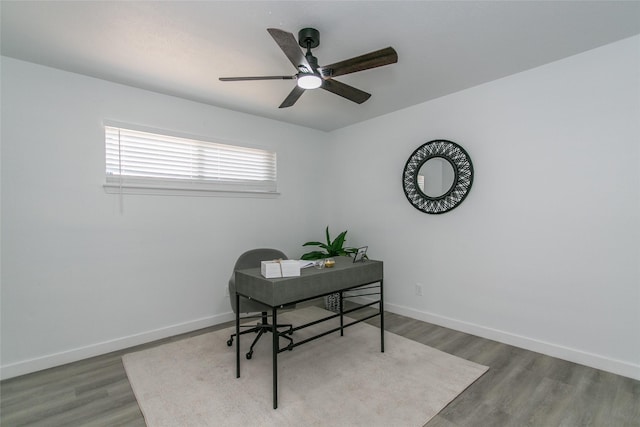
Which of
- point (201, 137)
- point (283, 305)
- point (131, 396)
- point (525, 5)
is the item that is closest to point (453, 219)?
point (525, 5)

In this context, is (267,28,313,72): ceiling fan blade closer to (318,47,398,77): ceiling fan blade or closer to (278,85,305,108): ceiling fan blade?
(318,47,398,77): ceiling fan blade

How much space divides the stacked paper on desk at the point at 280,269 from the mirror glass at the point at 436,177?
200cm

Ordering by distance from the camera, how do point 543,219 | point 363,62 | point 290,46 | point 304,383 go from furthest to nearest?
point 543,219 → point 304,383 → point 363,62 → point 290,46

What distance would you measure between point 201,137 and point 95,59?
113 centimetres

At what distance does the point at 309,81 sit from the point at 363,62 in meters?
0.38

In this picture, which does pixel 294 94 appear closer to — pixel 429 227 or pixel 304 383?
pixel 429 227

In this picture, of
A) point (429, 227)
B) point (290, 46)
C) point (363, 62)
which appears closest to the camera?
point (290, 46)

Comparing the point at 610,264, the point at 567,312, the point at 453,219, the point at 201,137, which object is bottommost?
the point at 567,312

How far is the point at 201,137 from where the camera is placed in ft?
11.0

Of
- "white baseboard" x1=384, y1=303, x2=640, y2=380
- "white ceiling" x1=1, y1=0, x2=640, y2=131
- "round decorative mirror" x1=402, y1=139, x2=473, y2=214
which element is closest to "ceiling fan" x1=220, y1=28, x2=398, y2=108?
"white ceiling" x1=1, y1=0, x2=640, y2=131

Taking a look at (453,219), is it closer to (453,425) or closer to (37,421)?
(453,425)

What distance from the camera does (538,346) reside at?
262cm

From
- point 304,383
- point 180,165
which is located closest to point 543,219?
point 304,383

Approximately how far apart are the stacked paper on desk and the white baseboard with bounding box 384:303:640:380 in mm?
2081
